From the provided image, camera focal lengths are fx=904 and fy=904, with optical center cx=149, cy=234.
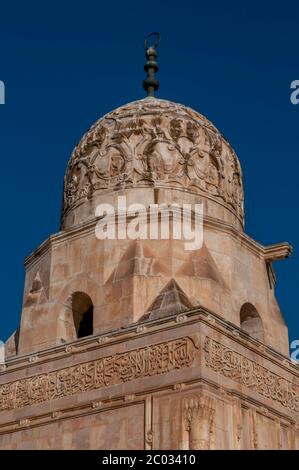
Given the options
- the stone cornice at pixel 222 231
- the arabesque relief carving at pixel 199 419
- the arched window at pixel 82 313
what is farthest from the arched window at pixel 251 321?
the arabesque relief carving at pixel 199 419

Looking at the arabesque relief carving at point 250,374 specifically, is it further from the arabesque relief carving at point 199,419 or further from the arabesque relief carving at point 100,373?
the arabesque relief carving at point 199,419

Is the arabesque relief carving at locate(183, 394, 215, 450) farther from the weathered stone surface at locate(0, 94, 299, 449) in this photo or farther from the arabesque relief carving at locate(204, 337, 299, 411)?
the arabesque relief carving at locate(204, 337, 299, 411)

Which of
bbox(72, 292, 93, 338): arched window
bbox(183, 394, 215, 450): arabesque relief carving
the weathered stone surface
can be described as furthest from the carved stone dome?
bbox(183, 394, 215, 450): arabesque relief carving

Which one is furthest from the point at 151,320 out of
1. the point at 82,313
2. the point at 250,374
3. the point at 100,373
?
the point at 82,313

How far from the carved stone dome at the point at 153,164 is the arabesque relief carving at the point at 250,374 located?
313cm

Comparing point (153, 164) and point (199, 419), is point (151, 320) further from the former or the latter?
point (153, 164)

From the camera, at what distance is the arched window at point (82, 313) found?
13836 millimetres

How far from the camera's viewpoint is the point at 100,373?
1221 cm

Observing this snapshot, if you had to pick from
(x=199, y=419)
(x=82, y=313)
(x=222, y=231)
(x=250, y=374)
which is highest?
(x=222, y=231)

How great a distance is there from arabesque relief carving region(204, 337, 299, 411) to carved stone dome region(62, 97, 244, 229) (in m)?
3.13

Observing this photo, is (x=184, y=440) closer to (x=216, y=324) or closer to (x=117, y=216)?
(x=216, y=324)

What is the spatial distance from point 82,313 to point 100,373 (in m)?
1.98

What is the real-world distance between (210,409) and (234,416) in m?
0.63
